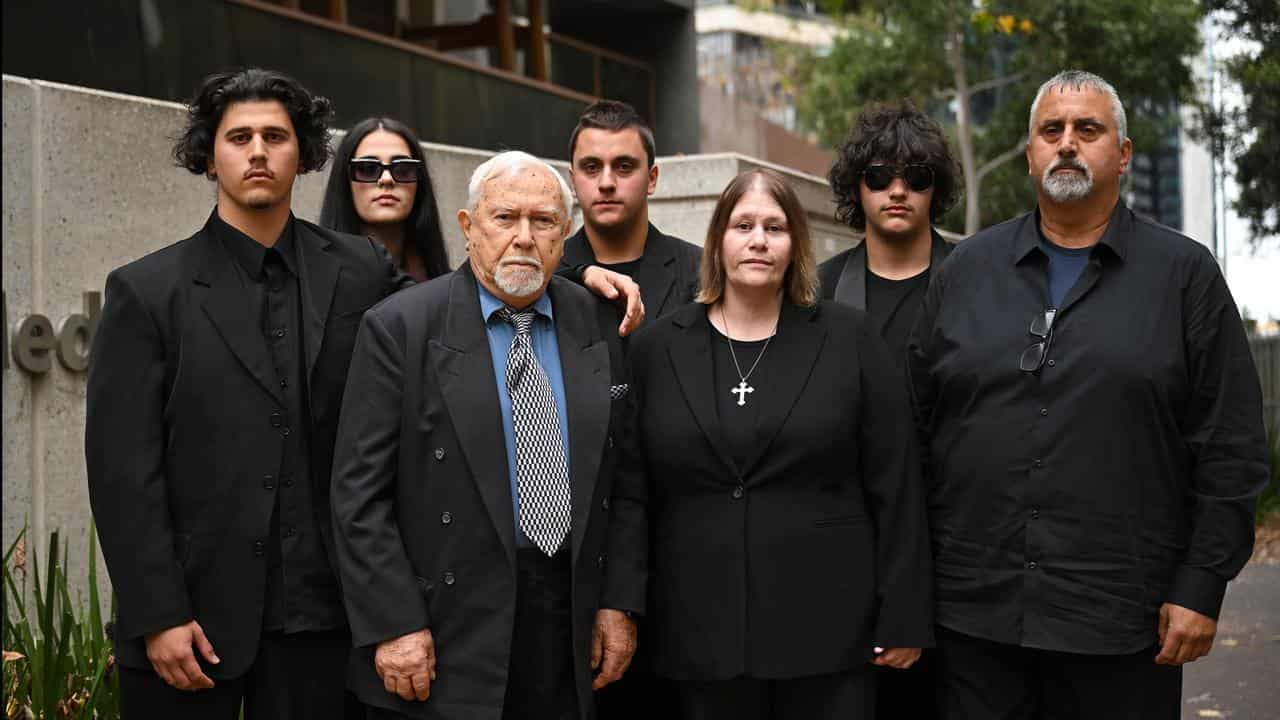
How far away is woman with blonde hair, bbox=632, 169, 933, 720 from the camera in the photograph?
13.2 feet

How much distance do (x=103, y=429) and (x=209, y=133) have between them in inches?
35.5

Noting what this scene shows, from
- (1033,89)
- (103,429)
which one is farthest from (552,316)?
(1033,89)

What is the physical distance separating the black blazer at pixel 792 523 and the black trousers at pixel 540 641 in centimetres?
41

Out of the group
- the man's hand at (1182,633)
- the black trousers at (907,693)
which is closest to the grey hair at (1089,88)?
the man's hand at (1182,633)

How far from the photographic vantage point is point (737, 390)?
4.15 metres

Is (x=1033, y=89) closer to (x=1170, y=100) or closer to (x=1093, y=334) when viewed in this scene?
(x=1170, y=100)

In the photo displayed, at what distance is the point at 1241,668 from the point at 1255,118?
1049 cm

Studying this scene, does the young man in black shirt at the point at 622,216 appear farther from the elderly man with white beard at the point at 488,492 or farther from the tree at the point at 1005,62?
the tree at the point at 1005,62

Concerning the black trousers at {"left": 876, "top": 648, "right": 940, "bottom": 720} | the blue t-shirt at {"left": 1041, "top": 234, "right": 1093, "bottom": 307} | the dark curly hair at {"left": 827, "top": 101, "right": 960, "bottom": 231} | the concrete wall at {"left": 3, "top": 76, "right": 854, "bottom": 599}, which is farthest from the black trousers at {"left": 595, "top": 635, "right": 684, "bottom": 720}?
the concrete wall at {"left": 3, "top": 76, "right": 854, "bottom": 599}

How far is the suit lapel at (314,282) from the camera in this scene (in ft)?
12.9

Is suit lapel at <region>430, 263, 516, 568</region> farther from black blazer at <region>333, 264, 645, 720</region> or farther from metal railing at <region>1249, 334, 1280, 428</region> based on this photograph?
metal railing at <region>1249, 334, 1280, 428</region>

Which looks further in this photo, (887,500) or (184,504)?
(887,500)

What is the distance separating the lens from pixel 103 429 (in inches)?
143

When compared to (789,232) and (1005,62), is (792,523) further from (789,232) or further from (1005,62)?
(1005,62)
